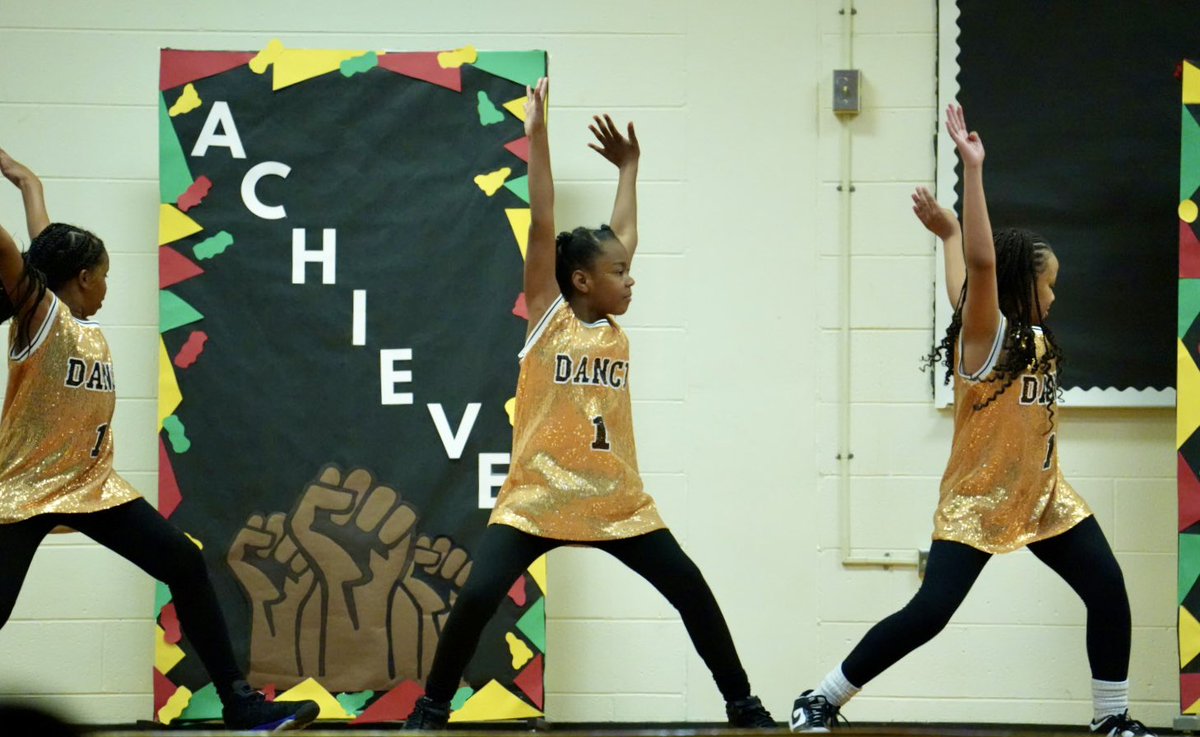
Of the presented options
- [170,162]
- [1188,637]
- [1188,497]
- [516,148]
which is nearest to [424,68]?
[516,148]

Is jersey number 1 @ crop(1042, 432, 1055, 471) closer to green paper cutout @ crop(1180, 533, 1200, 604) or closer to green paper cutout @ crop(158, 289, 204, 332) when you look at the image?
green paper cutout @ crop(1180, 533, 1200, 604)

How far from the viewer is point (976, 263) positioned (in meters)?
3.19

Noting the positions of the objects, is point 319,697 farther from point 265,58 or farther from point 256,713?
point 265,58

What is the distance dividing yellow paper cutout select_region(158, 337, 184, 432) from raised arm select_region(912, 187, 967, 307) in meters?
2.26

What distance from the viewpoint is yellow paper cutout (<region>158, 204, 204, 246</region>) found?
412 cm

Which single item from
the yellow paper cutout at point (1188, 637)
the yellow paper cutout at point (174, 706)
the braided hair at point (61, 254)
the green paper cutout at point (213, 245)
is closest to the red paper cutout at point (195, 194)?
the green paper cutout at point (213, 245)

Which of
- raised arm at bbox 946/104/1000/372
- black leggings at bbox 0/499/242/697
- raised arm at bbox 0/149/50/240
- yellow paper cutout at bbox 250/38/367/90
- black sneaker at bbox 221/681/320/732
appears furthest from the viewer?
yellow paper cutout at bbox 250/38/367/90

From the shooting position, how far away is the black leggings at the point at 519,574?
10.5ft

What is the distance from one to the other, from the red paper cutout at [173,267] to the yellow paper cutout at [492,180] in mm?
912

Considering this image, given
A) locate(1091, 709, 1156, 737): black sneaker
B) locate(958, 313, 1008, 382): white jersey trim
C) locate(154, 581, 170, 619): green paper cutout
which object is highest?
locate(958, 313, 1008, 382): white jersey trim

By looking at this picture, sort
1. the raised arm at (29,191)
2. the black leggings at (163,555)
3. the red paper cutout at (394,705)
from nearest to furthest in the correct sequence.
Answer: the black leggings at (163,555), the raised arm at (29,191), the red paper cutout at (394,705)

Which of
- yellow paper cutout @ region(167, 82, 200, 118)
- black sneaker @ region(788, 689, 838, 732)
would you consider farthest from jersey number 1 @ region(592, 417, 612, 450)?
yellow paper cutout @ region(167, 82, 200, 118)

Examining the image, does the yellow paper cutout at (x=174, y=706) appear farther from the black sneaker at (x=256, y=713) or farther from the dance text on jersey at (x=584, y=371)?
the dance text on jersey at (x=584, y=371)

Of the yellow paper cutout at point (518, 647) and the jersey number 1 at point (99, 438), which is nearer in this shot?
the jersey number 1 at point (99, 438)
